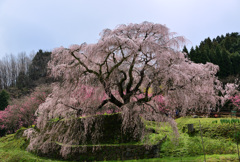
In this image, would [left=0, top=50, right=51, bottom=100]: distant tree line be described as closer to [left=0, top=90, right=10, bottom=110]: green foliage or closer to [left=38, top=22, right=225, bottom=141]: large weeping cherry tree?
[left=0, top=90, right=10, bottom=110]: green foliage

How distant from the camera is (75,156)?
8.66 meters

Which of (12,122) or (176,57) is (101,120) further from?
(12,122)

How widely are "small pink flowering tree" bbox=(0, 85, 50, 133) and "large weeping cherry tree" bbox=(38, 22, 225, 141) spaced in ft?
36.0

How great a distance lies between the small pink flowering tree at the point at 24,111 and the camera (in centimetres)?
1792

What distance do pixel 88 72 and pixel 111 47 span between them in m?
1.57

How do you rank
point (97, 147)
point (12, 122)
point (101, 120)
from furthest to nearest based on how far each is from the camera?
point (12, 122) < point (101, 120) < point (97, 147)

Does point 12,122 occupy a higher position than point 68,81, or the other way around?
point 68,81

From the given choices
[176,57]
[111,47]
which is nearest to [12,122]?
[111,47]

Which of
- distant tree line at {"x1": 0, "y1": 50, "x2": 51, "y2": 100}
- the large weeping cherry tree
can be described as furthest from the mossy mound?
distant tree line at {"x1": 0, "y1": 50, "x2": 51, "y2": 100}

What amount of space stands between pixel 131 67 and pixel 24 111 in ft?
51.8

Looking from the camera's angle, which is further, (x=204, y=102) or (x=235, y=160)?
(x=204, y=102)

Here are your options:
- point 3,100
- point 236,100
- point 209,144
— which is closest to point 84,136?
point 209,144

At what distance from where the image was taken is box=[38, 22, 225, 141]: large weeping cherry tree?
6.57 m

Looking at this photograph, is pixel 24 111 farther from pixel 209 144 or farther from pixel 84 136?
pixel 209 144
